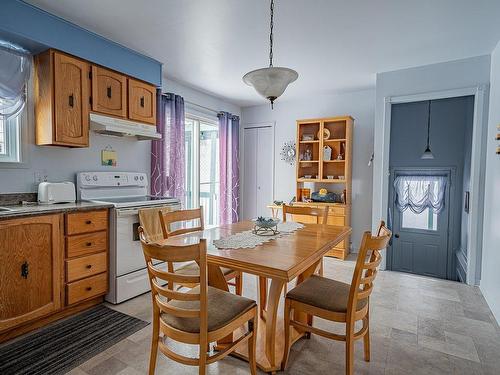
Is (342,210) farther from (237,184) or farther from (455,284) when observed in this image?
(237,184)

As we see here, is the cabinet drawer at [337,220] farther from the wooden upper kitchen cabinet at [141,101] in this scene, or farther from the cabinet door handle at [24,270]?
the cabinet door handle at [24,270]

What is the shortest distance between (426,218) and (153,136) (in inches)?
155

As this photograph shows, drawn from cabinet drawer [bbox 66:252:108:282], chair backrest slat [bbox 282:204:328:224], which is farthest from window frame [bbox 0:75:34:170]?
chair backrest slat [bbox 282:204:328:224]

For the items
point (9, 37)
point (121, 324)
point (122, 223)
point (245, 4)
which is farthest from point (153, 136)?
point (121, 324)

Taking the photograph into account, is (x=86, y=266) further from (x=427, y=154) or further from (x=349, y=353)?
(x=427, y=154)

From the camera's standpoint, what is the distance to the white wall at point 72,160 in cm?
249

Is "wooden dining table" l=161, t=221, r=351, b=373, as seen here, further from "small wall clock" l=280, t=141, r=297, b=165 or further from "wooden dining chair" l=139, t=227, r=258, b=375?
"small wall clock" l=280, t=141, r=297, b=165

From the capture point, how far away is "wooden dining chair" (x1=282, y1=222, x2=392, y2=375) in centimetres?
149

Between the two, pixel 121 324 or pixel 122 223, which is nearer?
pixel 121 324

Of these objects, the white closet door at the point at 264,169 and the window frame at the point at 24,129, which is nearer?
the window frame at the point at 24,129

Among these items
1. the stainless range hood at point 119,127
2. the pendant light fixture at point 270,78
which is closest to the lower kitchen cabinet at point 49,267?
the stainless range hood at point 119,127

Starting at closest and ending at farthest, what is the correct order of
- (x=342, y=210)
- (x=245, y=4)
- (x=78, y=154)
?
(x=245, y=4), (x=78, y=154), (x=342, y=210)

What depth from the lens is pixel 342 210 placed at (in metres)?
4.11

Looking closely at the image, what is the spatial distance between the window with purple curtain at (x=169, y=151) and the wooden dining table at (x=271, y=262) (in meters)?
1.71
